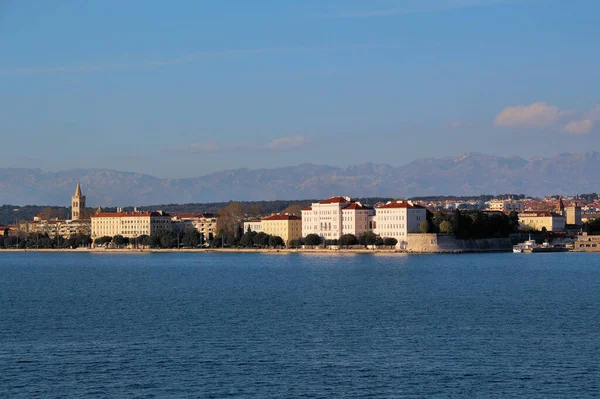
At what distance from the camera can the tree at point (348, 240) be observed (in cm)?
8325

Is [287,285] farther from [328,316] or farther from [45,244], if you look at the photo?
[45,244]

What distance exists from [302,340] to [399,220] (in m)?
60.5

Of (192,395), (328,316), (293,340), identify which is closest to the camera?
(192,395)

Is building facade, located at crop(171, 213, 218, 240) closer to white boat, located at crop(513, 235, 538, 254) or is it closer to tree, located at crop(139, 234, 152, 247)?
tree, located at crop(139, 234, 152, 247)

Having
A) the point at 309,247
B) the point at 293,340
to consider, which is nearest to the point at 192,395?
the point at 293,340

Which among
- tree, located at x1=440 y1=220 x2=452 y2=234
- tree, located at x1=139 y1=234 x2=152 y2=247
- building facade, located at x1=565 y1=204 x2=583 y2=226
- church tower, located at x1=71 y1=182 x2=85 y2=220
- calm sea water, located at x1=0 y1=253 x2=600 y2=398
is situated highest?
church tower, located at x1=71 y1=182 x2=85 y2=220

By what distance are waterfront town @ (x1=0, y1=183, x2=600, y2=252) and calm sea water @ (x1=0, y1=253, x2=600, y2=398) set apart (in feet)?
128

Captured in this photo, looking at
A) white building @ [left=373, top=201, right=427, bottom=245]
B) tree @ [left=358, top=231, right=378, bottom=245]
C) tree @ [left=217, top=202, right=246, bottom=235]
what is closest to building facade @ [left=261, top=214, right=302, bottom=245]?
tree @ [left=217, top=202, right=246, bottom=235]

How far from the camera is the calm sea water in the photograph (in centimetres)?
1881

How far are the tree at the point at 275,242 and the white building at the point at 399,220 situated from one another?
312 inches

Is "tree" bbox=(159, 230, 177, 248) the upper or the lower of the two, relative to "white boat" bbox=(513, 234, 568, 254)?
upper

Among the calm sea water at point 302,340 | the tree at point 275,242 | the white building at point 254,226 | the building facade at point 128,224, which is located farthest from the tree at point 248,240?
the calm sea water at point 302,340

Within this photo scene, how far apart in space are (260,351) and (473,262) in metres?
40.6

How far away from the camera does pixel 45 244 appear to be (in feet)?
346
